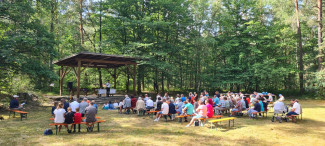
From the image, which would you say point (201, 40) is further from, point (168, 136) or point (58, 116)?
point (58, 116)

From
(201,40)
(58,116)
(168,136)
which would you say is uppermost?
(201,40)

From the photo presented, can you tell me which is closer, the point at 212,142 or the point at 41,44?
the point at 212,142

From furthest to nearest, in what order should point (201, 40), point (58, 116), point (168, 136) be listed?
point (201, 40), point (58, 116), point (168, 136)

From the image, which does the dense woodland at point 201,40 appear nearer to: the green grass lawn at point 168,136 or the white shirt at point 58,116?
the green grass lawn at point 168,136

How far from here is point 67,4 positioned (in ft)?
83.5

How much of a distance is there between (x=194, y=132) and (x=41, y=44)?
11.9 meters

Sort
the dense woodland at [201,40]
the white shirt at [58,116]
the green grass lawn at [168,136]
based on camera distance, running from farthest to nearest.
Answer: the dense woodland at [201,40], the white shirt at [58,116], the green grass lawn at [168,136]

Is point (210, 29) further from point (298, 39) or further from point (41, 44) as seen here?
point (41, 44)

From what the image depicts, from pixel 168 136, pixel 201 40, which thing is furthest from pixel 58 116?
pixel 201 40

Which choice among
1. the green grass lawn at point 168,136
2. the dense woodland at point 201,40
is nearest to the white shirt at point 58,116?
the green grass lawn at point 168,136

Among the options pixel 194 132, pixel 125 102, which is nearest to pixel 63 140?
pixel 194 132

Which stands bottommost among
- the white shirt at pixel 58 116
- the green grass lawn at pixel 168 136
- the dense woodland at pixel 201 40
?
the green grass lawn at pixel 168 136

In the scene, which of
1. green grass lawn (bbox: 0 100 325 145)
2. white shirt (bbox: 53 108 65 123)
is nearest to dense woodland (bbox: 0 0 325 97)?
green grass lawn (bbox: 0 100 325 145)

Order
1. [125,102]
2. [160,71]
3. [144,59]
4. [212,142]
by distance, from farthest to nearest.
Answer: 1. [160,71]
2. [144,59]
3. [125,102]
4. [212,142]
